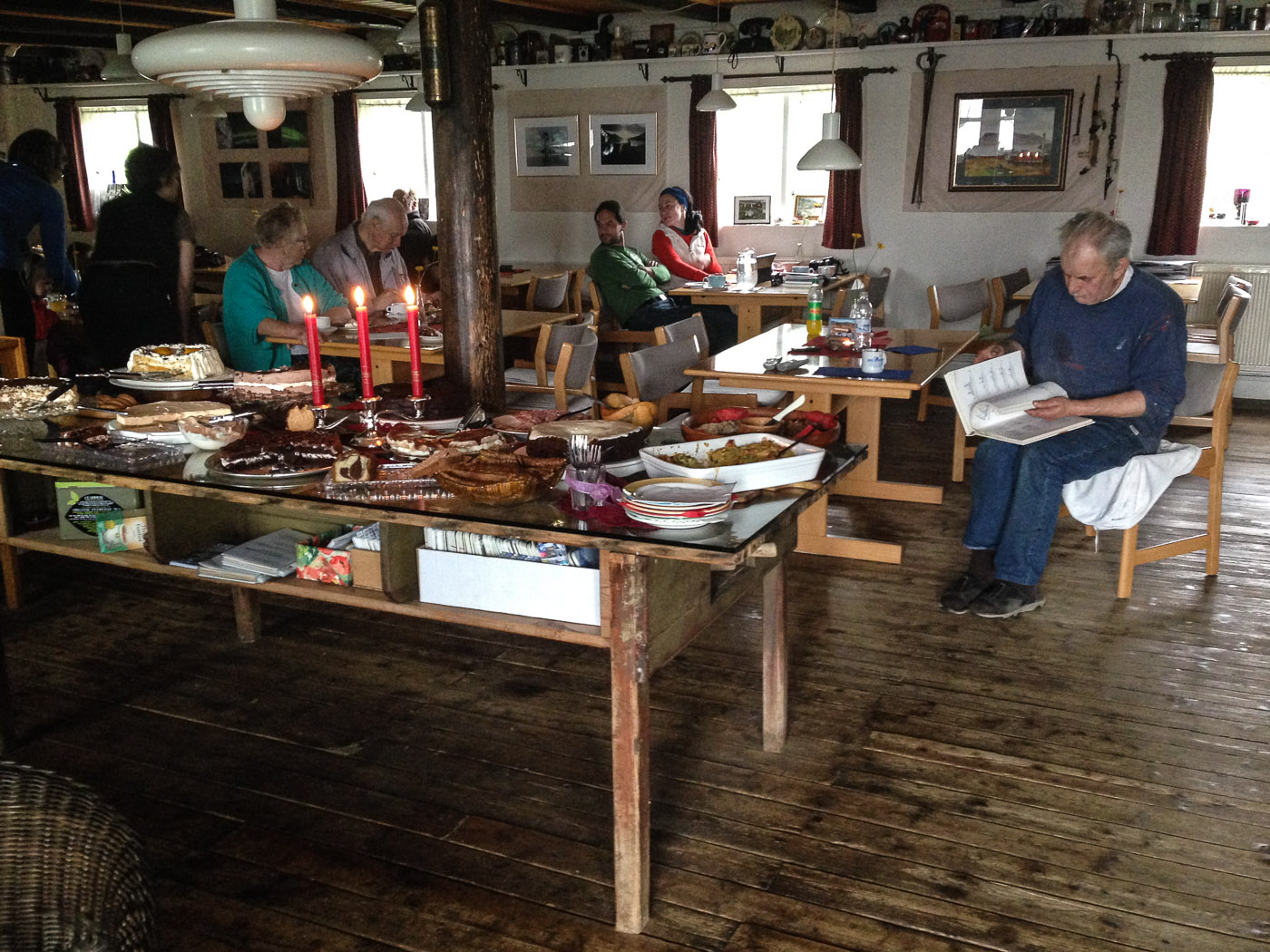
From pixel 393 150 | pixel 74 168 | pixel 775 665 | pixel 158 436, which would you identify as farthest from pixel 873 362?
pixel 74 168

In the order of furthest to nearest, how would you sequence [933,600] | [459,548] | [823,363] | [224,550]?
[823,363], [933,600], [224,550], [459,548]

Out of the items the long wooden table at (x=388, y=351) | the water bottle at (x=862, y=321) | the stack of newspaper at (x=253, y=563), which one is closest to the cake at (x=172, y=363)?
the stack of newspaper at (x=253, y=563)

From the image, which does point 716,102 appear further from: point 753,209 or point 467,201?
point 467,201

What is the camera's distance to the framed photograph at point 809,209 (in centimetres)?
861

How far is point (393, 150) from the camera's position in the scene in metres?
10.4

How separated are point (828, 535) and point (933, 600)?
1.96ft

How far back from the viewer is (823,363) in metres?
4.33

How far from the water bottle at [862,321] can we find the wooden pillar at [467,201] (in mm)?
1902

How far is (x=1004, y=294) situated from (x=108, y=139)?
9.64 metres

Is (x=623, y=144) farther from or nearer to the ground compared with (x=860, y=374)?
farther from the ground

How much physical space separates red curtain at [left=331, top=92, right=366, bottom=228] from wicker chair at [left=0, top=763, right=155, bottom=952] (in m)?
9.00

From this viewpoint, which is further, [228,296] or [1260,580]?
[228,296]

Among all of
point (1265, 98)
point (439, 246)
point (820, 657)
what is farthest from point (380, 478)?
point (1265, 98)

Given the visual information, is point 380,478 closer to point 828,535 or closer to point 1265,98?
point 828,535
